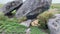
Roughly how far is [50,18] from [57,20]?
40 centimetres

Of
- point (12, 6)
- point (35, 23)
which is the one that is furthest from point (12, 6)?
point (35, 23)

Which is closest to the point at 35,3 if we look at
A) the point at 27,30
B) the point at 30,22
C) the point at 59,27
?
the point at 30,22

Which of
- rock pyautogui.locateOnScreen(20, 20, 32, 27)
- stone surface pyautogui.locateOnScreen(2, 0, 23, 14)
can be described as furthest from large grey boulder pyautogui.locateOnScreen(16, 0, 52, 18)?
stone surface pyautogui.locateOnScreen(2, 0, 23, 14)

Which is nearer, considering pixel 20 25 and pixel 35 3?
pixel 20 25

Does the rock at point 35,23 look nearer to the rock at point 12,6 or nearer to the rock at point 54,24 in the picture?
the rock at point 54,24

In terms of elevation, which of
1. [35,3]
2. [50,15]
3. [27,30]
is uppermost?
[35,3]

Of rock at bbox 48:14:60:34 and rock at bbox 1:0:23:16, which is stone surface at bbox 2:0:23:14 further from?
rock at bbox 48:14:60:34

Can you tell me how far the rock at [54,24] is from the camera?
5164 mm

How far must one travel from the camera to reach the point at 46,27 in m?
6.03

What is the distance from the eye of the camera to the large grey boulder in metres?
6.54

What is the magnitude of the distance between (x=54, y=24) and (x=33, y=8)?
1528 millimetres

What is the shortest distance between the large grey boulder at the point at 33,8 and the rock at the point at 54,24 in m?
0.75

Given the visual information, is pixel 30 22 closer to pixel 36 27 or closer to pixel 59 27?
pixel 36 27

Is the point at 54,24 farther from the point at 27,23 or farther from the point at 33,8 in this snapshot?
the point at 33,8
